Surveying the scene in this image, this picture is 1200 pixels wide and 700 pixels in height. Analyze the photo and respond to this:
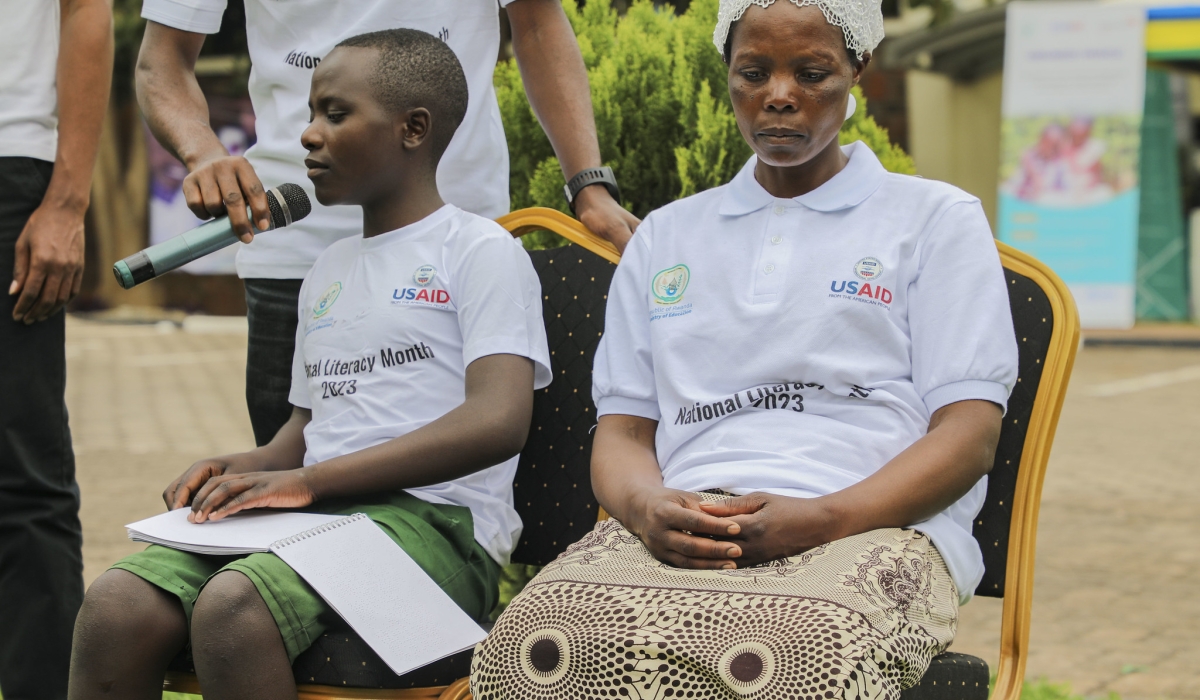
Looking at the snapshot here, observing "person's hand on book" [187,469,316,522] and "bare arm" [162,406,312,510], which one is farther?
"bare arm" [162,406,312,510]

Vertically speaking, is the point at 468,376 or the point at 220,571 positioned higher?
the point at 468,376

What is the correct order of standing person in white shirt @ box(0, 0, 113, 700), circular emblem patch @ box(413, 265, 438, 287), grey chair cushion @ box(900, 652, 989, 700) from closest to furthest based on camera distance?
grey chair cushion @ box(900, 652, 989, 700) → circular emblem patch @ box(413, 265, 438, 287) → standing person in white shirt @ box(0, 0, 113, 700)

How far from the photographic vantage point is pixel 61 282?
9.43ft

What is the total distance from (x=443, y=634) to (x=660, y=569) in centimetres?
43

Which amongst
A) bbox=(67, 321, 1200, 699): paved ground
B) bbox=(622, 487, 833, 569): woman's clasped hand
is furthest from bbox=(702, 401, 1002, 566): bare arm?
bbox=(67, 321, 1200, 699): paved ground

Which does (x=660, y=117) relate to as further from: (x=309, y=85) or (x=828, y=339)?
(x=828, y=339)

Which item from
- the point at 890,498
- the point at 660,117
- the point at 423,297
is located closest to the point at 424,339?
the point at 423,297

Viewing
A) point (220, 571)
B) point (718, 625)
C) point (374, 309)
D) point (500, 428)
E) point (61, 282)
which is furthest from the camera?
point (61, 282)

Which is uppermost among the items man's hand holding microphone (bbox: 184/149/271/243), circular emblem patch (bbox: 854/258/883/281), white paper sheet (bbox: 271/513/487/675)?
man's hand holding microphone (bbox: 184/149/271/243)

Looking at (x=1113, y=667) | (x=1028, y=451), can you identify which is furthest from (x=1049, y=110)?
(x=1028, y=451)

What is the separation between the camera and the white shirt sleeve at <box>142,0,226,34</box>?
9.25 feet

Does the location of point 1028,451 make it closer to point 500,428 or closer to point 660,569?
point 660,569

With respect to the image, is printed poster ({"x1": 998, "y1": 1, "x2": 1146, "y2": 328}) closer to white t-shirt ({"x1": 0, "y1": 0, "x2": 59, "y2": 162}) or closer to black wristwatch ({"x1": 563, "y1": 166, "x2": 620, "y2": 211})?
black wristwatch ({"x1": 563, "y1": 166, "x2": 620, "y2": 211})

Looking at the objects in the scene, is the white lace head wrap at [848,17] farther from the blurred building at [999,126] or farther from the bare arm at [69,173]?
the blurred building at [999,126]
